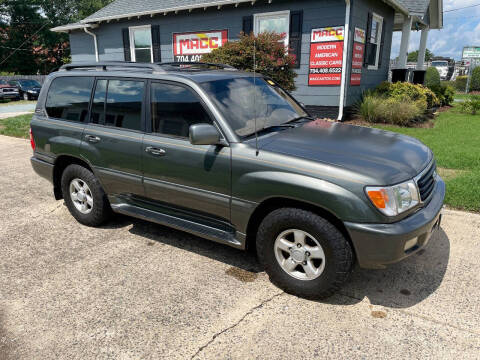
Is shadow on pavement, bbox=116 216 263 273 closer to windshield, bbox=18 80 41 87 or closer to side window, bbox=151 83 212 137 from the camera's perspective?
side window, bbox=151 83 212 137

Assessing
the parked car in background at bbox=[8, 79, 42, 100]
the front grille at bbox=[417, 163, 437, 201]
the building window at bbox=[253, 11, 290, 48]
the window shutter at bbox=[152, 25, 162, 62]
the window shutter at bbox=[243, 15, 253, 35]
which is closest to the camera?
the front grille at bbox=[417, 163, 437, 201]

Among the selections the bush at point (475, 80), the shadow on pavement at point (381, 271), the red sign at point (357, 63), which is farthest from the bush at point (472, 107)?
the bush at point (475, 80)

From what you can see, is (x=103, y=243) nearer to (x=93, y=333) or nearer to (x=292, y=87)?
(x=93, y=333)

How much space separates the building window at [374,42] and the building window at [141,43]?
26.0 ft

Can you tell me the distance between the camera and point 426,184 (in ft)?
Result: 10.7

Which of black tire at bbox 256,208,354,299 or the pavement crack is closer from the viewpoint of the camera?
the pavement crack

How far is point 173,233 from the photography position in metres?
4.50

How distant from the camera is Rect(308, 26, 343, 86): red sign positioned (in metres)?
10.8

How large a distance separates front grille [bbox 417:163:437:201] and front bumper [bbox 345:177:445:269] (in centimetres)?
24

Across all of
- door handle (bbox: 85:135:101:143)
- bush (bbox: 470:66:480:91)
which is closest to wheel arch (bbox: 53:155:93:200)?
door handle (bbox: 85:135:101:143)

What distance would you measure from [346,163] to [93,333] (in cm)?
227

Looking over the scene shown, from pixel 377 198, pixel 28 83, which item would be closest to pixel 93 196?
pixel 377 198

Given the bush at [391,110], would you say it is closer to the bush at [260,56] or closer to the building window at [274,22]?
the bush at [260,56]

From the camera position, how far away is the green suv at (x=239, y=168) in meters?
2.87
